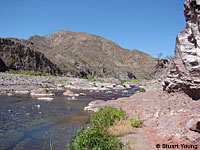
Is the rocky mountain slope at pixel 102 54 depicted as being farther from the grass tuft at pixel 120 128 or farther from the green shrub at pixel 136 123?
the grass tuft at pixel 120 128

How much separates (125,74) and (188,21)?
126344 millimetres

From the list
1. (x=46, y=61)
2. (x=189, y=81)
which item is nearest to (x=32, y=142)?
(x=189, y=81)

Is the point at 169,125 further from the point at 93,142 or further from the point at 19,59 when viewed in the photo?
the point at 19,59

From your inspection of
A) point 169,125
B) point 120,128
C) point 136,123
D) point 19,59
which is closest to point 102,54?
point 19,59

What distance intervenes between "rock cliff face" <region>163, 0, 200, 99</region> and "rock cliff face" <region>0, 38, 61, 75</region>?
54.0 metres

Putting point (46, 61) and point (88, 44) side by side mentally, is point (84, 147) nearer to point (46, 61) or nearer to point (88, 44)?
point (46, 61)

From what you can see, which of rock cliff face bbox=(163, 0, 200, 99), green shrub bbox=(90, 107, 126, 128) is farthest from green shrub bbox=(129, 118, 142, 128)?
rock cliff face bbox=(163, 0, 200, 99)

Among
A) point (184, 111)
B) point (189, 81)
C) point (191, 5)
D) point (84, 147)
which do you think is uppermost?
point (191, 5)

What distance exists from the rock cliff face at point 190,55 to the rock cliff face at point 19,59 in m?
54.0

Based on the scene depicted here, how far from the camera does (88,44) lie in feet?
563

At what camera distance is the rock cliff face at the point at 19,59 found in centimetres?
6019

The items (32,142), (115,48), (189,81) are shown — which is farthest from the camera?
(115,48)

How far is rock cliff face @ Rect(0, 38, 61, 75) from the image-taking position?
2370 inches

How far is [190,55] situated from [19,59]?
65.0m
